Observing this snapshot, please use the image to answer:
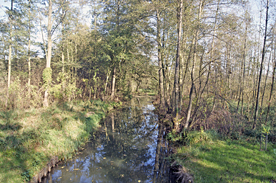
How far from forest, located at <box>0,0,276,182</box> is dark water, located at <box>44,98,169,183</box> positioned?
50.2 inches

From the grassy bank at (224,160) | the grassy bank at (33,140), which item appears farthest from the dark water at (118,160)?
the grassy bank at (224,160)

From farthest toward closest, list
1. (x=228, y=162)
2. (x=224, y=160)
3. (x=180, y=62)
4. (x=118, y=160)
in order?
(x=180, y=62) → (x=118, y=160) → (x=224, y=160) → (x=228, y=162)

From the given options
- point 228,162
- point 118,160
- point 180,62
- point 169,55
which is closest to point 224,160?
point 228,162

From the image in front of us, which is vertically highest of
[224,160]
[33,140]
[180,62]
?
[180,62]

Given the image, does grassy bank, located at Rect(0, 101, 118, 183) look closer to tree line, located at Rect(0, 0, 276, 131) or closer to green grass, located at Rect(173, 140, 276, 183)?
tree line, located at Rect(0, 0, 276, 131)

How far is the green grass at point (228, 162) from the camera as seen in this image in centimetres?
506

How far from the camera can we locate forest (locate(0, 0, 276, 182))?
8.37m

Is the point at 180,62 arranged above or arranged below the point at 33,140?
above

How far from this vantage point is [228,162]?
5961 mm

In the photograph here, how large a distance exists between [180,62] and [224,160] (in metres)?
7.27

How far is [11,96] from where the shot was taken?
9.52 metres

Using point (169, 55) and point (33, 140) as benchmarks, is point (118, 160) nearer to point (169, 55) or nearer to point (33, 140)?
point (33, 140)

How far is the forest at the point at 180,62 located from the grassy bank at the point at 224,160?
248mm

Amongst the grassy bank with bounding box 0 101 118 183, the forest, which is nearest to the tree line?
the forest
